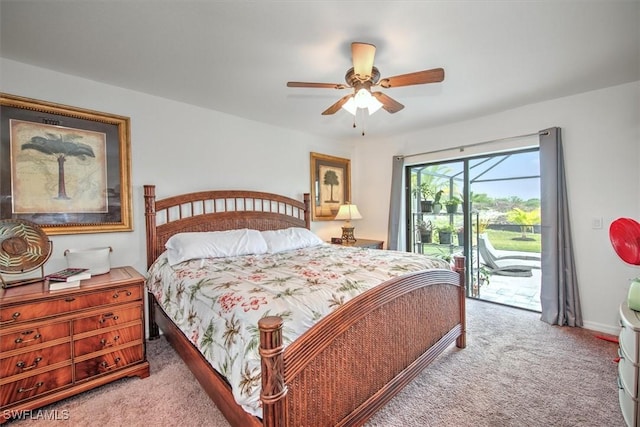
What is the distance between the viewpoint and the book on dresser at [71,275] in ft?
6.23

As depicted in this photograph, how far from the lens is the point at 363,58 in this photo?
1759 millimetres

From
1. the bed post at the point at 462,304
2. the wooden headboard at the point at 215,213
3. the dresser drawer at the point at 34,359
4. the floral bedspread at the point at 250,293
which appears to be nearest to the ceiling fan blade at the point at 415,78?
the floral bedspread at the point at 250,293

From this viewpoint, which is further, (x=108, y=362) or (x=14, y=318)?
(x=108, y=362)

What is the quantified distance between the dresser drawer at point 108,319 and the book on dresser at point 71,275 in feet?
0.98

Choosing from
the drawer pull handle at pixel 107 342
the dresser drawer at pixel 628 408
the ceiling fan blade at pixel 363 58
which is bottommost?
the dresser drawer at pixel 628 408

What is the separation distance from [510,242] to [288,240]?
2885 millimetres

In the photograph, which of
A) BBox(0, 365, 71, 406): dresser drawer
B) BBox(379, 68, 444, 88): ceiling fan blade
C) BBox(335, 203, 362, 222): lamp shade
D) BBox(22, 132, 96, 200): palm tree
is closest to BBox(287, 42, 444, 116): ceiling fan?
BBox(379, 68, 444, 88): ceiling fan blade

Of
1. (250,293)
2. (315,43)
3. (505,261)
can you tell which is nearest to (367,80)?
(315,43)

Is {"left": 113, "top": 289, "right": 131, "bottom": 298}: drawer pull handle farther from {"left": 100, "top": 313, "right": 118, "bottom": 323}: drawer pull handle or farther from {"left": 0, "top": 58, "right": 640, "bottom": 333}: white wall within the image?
{"left": 0, "top": 58, "right": 640, "bottom": 333}: white wall

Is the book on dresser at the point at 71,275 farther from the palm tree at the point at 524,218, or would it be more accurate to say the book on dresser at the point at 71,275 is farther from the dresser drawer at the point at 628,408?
the palm tree at the point at 524,218

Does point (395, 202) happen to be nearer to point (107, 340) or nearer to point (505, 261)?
point (505, 261)

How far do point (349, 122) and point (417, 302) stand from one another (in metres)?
2.60

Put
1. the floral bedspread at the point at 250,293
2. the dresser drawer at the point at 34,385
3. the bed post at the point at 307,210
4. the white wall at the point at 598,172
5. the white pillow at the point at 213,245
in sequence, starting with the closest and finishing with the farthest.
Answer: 1. the floral bedspread at the point at 250,293
2. the dresser drawer at the point at 34,385
3. the white pillow at the point at 213,245
4. the white wall at the point at 598,172
5. the bed post at the point at 307,210

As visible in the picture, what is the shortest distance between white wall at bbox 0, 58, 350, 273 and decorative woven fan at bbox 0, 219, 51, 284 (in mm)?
392
